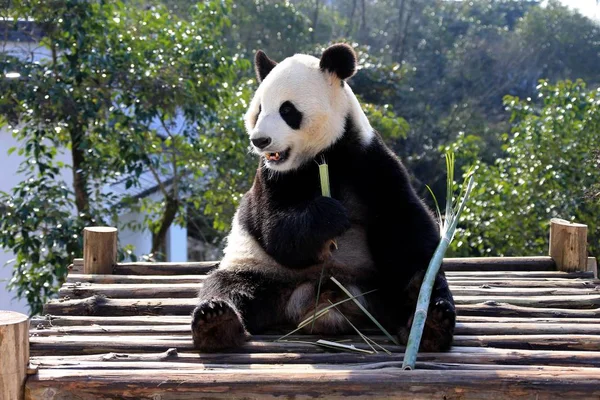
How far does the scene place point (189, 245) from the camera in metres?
17.9

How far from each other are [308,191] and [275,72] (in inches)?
24.7

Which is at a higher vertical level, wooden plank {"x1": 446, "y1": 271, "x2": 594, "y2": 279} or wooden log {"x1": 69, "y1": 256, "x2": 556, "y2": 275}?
wooden log {"x1": 69, "y1": 256, "x2": 556, "y2": 275}

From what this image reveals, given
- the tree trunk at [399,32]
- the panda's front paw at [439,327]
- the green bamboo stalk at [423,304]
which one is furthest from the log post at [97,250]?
the tree trunk at [399,32]

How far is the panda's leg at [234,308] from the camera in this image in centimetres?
331

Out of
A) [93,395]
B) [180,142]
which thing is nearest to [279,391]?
[93,395]

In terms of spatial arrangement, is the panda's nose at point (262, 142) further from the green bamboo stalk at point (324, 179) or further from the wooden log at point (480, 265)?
the wooden log at point (480, 265)

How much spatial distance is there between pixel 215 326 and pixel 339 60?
1.42 metres

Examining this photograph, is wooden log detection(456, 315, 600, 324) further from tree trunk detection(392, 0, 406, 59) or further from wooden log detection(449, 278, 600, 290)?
tree trunk detection(392, 0, 406, 59)

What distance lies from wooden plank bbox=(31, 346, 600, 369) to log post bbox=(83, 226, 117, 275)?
5.60 ft

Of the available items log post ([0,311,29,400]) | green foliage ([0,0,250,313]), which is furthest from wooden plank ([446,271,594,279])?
green foliage ([0,0,250,313])

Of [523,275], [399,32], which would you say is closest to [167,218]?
[523,275]

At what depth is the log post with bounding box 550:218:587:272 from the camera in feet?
16.3

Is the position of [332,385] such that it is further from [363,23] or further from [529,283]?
[363,23]

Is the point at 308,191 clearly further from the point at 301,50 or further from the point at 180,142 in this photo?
the point at 301,50
